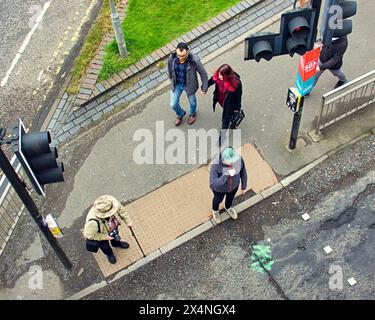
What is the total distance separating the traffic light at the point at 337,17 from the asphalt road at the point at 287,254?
258 cm

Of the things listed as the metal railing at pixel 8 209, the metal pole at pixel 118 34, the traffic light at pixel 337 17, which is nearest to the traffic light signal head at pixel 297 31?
the traffic light at pixel 337 17

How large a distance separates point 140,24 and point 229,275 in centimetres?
549

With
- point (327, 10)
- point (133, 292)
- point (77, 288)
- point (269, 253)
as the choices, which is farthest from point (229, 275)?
point (327, 10)

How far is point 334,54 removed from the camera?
29.1 feet

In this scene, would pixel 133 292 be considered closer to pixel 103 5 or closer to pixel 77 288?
pixel 77 288

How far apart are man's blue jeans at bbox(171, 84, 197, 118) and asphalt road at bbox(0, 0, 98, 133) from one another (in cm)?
258

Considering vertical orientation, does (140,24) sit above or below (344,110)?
above

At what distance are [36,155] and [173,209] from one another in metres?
3.38

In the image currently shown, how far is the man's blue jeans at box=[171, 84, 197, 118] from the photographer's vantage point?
8.99 meters

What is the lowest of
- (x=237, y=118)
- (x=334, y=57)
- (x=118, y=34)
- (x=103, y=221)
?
(x=103, y=221)

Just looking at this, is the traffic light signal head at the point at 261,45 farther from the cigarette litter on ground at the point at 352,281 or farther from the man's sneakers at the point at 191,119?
the cigarette litter on ground at the point at 352,281

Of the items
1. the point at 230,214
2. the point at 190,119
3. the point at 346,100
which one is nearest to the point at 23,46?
the point at 190,119

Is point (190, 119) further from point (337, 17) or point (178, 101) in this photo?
point (337, 17)

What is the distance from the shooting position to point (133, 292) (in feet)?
26.3
